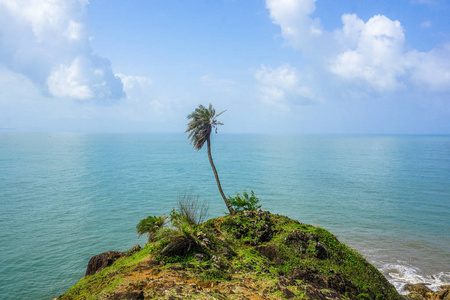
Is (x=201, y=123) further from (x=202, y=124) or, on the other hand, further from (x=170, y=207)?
(x=170, y=207)

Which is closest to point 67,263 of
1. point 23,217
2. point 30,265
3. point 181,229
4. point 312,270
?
point 30,265

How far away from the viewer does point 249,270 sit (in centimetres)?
1603

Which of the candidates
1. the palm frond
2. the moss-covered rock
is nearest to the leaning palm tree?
the palm frond

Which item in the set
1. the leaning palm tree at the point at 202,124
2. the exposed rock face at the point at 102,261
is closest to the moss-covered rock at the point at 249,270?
the exposed rock face at the point at 102,261

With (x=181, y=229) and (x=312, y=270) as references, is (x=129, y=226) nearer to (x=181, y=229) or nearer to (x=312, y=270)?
(x=181, y=229)

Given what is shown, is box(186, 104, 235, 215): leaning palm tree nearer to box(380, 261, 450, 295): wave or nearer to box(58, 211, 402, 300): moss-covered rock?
box(58, 211, 402, 300): moss-covered rock

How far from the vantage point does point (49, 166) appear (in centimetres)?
8981

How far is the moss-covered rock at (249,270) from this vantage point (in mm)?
13164

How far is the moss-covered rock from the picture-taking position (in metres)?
13.2

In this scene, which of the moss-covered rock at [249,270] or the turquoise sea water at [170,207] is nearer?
the moss-covered rock at [249,270]

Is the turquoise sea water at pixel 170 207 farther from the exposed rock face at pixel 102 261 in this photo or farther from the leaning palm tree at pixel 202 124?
the leaning palm tree at pixel 202 124

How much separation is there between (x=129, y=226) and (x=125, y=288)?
1174 inches

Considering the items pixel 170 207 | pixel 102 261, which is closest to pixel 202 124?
pixel 102 261

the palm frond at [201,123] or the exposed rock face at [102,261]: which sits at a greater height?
the palm frond at [201,123]
